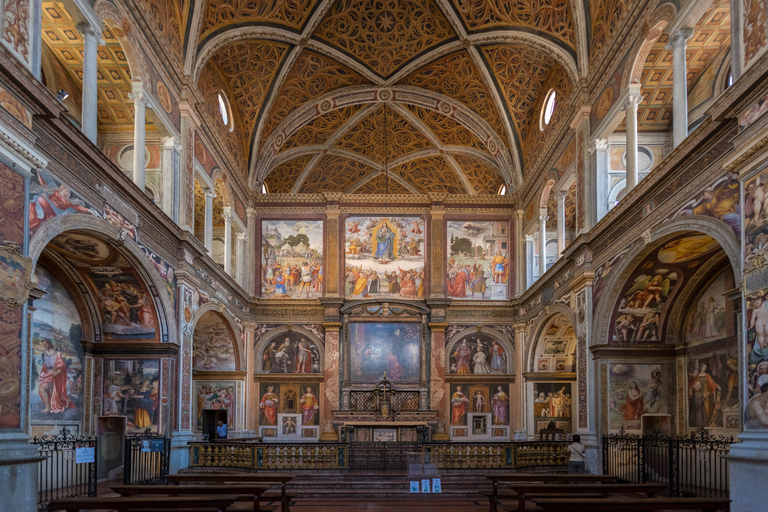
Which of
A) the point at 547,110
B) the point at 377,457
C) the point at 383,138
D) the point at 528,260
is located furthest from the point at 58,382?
the point at 383,138

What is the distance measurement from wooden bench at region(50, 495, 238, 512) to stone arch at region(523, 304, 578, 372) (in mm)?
13928

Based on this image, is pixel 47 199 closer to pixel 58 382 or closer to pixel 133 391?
pixel 58 382

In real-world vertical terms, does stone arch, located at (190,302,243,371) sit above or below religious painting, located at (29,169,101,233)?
below

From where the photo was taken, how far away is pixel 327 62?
2691cm

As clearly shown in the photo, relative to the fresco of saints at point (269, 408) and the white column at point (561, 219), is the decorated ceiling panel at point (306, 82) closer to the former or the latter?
the white column at point (561, 219)

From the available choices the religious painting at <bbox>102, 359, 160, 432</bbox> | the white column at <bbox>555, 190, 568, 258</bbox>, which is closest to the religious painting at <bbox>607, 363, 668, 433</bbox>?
the white column at <bbox>555, 190, 568, 258</bbox>

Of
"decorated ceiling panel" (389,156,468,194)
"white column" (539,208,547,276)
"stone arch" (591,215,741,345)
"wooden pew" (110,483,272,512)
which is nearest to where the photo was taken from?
"wooden pew" (110,483,272,512)

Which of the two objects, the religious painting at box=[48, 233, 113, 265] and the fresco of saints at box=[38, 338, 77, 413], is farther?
the fresco of saints at box=[38, 338, 77, 413]

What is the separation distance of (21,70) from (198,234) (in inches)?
683

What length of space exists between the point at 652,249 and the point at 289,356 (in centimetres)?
1800

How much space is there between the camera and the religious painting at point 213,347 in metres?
26.4

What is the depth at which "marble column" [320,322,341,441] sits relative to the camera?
93.9 feet

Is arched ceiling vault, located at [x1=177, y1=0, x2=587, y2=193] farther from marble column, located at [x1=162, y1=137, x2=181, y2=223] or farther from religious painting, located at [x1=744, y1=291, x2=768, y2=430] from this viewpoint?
religious painting, located at [x1=744, y1=291, x2=768, y2=430]

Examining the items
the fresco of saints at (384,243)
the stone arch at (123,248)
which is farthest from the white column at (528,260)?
the stone arch at (123,248)
